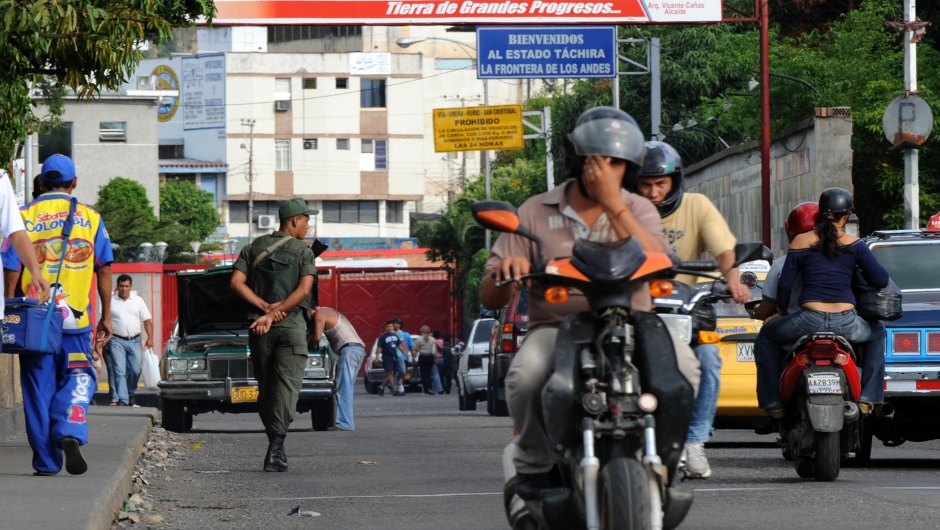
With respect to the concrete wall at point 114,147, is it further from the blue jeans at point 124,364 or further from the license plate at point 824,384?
the license plate at point 824,384

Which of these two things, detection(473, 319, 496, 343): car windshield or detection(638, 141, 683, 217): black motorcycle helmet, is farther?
detection(473, 319, 496, 343): car windshield

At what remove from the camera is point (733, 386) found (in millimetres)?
13727

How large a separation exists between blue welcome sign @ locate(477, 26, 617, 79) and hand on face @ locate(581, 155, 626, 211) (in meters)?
23.6

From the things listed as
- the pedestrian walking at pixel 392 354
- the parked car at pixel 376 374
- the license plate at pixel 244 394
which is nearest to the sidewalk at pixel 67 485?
the license plate at pixel 244 394

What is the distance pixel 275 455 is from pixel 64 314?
2.81 meters

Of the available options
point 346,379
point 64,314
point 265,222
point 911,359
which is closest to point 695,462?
point 64,314

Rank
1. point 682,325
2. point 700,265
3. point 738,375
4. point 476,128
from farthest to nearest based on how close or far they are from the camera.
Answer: point 476,128
point 738,375
point 682,325
point 700,265

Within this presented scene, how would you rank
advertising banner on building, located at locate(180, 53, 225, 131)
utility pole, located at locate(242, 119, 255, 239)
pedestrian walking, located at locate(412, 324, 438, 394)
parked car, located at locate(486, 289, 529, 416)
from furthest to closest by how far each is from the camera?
advertising banner on building, located at locate(180, 53, 225, 131), utility pole, located at locate(242, 119, 255, 239), pedestrian walking, located at locate(412, 324, 438, 394), parked car, located at locate(486, 289, 529, 416)

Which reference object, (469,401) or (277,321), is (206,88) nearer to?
(469,401)

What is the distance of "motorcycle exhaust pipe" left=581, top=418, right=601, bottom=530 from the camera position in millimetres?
5777

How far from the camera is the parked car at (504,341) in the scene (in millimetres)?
21641

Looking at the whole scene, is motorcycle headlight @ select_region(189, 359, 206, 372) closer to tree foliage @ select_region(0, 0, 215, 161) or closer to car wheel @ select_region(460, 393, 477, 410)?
tree foliage @ select_region(0, 0, 215, 161)

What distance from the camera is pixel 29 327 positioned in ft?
32.4

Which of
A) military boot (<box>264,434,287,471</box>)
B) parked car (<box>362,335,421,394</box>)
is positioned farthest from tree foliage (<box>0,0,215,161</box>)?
parked car (<box>362,335,421,394</box>)
